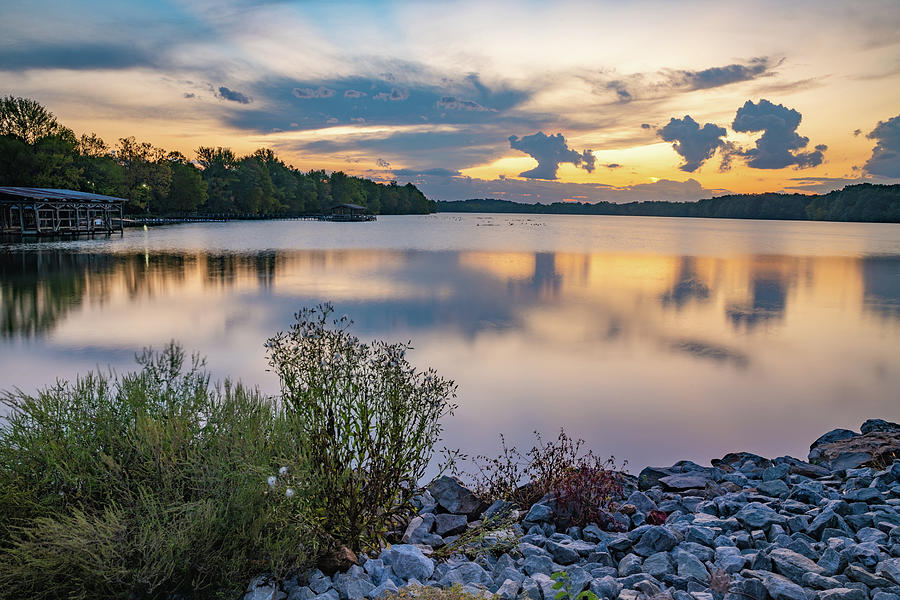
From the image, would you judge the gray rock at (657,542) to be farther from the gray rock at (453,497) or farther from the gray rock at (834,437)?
the gray rock at (834,437)

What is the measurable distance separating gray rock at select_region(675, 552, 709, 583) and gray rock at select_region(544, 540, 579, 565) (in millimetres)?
659

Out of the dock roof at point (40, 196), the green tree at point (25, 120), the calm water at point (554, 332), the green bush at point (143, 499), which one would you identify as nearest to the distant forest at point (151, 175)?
the green tree at point (25, 120)

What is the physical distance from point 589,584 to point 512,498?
1.74 metres

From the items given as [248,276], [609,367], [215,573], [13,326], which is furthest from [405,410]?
[248,276]

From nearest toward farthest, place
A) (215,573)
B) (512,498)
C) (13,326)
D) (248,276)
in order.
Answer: (215,573)
(512,498)
(13,326)
(248,276)

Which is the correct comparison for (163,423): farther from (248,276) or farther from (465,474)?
(248,276)

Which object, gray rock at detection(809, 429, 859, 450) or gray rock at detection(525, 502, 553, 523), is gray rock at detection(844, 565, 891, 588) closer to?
gray rock at detection(525, 502, 553, 523)

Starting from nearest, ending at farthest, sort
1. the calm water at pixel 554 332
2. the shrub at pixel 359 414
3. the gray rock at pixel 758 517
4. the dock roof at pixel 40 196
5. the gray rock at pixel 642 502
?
the shrub at pixel 359 414
the gray rock at pixel 758 517
the gray rock at pixel 642 502
the calm water at pixel 554 332
the dock roof at pixel 40 196

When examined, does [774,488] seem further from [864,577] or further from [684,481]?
[864,577]

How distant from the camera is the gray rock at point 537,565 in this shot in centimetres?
394

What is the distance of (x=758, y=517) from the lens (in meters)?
4.50

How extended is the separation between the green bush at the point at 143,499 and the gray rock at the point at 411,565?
55 centimetres

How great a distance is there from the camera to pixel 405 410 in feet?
14.2

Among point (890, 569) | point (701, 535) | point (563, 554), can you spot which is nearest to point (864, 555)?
point (890, 569)
